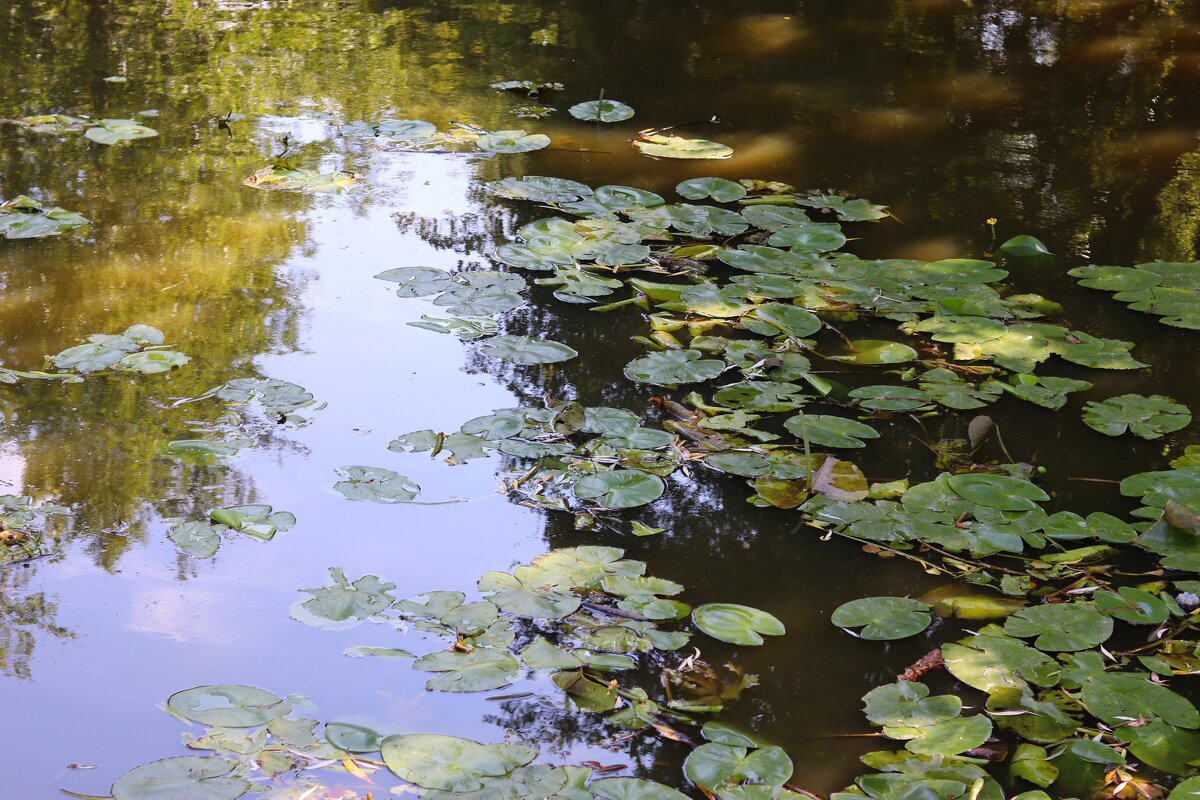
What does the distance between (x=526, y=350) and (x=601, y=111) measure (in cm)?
169

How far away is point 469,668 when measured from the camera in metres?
1.72

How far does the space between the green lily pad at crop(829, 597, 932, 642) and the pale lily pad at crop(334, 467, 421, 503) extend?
2.71ft

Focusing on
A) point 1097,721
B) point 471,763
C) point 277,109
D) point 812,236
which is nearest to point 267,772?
point 471,763

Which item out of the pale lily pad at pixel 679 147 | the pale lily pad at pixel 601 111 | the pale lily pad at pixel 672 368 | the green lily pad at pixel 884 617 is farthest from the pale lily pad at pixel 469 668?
the pale lily pad at pixel 601 111

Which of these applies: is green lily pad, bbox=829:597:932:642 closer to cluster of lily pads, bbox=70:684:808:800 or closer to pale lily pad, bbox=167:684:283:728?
cluster of lily pads, bbox=70:684:808:800

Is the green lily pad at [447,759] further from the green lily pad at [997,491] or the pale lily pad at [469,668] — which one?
the green lily pad at [997,491]

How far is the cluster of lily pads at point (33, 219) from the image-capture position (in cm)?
307

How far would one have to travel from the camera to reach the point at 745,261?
298cm

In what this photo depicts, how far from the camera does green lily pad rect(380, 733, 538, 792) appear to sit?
1.52 metres

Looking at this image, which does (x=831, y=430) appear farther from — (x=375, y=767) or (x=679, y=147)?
(x=679, y=147)

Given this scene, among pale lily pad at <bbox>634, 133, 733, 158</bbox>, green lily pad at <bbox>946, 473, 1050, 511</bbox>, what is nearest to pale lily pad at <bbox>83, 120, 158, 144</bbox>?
pale lily pad at <bbox>634, 133, 733, 158</bbox>

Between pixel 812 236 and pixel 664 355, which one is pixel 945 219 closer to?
pixel 812 236

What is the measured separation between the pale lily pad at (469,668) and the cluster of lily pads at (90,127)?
8.76 ft

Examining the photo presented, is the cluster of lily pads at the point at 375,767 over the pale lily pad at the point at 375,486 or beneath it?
beneath
